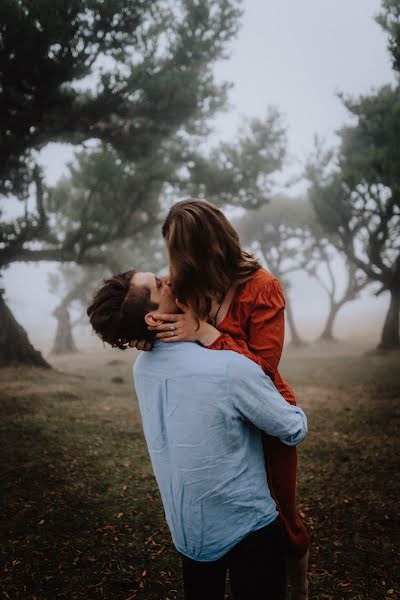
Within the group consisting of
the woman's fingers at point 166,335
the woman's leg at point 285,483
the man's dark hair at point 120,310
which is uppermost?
the man's dark hair at point 120,310

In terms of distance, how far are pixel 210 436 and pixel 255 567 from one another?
662 millimetres

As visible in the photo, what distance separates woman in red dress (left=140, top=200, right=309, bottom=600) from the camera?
5.74 ft

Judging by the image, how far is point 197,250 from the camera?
6.00ft

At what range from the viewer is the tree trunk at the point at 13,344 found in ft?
38.5

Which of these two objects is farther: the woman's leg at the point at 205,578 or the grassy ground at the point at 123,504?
the grassy ground at the point at 123,504

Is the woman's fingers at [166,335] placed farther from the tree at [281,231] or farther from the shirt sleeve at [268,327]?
the tree at [281,231]

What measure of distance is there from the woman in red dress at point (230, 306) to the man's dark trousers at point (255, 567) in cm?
25

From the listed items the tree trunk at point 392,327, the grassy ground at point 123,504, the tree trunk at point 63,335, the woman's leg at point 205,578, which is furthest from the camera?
the tree trunk at point 63,335

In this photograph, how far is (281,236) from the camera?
95.2 feet

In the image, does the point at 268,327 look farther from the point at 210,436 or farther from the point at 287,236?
the point at 287,236

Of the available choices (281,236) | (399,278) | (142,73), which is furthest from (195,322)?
(281,236)

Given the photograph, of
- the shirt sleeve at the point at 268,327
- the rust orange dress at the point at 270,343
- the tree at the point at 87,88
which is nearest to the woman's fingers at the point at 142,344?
the rust orange dress at the point at 270,343

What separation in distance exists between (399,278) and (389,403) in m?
10.0

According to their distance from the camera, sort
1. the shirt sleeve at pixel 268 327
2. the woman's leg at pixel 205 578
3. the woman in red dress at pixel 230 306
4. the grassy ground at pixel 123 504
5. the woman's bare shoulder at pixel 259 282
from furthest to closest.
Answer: the grassy ground at pixel 123 504, the woman's bare shoulder at pixel 259 282, the shirt sleeve at pixel 268 327, the woman in red dress at pixel 230 306, the woman's leg at pixel 205 578
